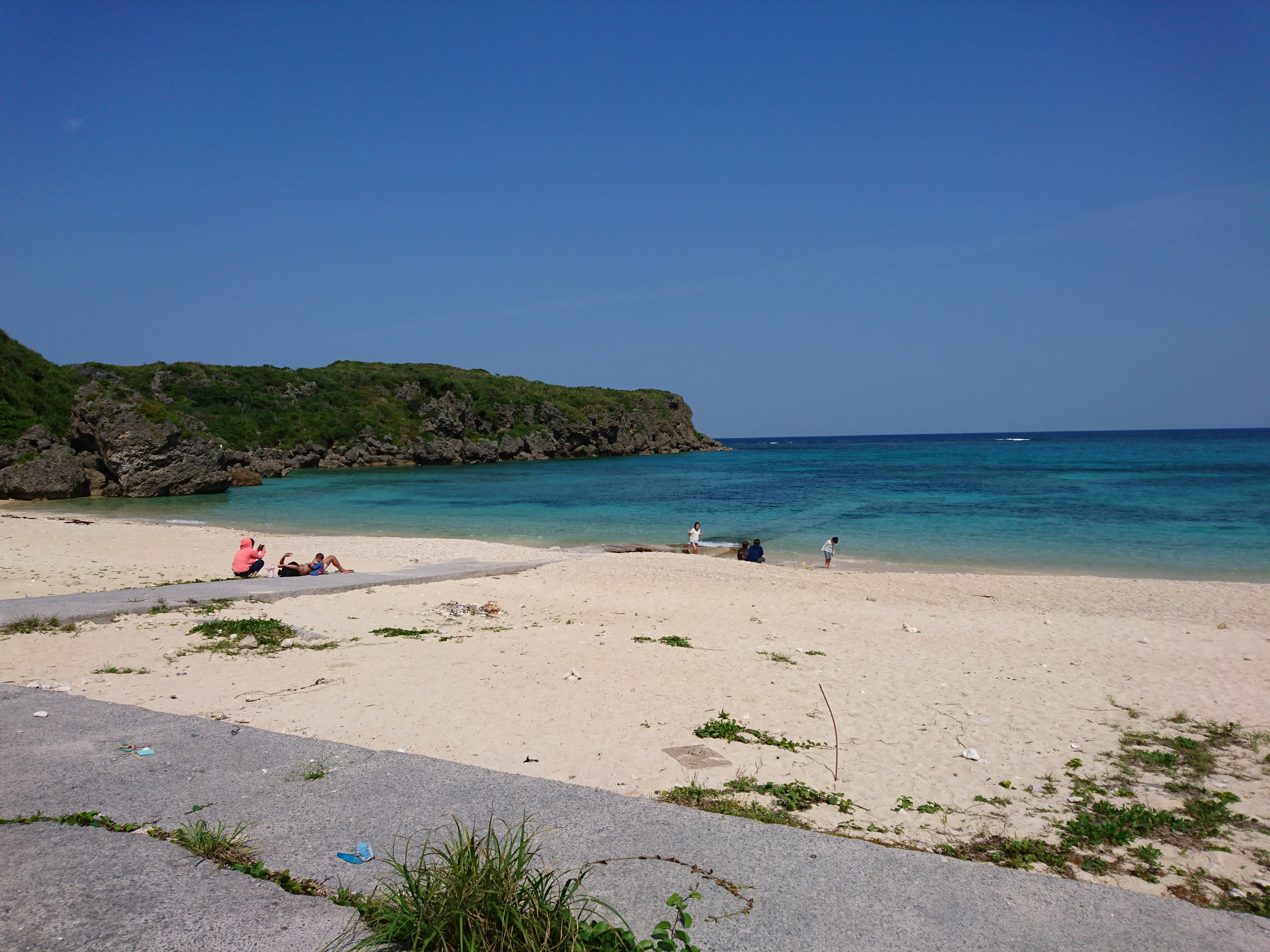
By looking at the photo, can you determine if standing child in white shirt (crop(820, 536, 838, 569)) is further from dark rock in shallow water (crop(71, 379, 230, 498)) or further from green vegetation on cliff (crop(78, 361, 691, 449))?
green vegetation on cliff (crop(78, 361, 691, 449))

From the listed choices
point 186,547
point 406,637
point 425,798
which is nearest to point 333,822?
point 425,798

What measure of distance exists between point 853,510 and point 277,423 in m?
70.8

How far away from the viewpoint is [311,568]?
14875 mm

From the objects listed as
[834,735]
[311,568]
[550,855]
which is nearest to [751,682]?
[834,735]

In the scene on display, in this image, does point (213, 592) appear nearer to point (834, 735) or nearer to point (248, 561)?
point (248, 561)

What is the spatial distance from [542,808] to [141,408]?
155 feet

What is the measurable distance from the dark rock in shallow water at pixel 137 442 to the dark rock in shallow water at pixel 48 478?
145cm

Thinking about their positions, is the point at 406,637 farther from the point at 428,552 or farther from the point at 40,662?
the point at 428,552

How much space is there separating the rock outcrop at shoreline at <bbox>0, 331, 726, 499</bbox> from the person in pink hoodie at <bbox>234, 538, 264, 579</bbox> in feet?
109

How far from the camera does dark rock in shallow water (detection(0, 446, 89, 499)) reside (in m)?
36.9

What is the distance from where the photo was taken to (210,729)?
4.83 meters

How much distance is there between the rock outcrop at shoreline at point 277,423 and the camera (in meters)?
40.3

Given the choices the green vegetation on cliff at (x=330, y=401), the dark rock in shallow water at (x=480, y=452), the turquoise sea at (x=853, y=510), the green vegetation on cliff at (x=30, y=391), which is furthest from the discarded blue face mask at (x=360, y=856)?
the dark rock in shallow water at (x=480, y=452)

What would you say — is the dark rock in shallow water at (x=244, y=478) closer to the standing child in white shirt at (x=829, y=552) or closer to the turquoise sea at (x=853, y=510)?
the turquoise sea at (x=853, y=510)
